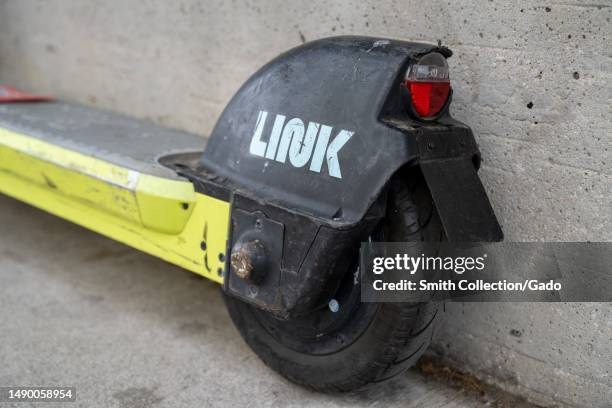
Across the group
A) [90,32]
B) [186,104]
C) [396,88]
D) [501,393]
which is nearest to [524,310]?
[501,393]

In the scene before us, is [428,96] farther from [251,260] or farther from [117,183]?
[117,183]

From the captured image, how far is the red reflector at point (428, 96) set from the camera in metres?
1.77

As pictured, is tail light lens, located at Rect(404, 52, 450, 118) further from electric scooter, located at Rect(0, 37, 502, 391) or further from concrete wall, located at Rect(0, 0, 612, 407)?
concrete wall, located at Rect(0, 0, 612, 407)

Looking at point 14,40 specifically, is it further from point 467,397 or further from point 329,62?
point 467,397

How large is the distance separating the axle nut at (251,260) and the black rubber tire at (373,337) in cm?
25

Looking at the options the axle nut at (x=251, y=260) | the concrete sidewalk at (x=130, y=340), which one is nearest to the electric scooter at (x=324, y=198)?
the axle nut at (x=251, y=260)

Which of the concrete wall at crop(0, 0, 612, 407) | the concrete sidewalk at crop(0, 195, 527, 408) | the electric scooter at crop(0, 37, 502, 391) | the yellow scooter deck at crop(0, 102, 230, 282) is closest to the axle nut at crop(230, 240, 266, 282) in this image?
the electric scooter at crop(0, 37, 502, 391)

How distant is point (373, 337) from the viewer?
1837 mm

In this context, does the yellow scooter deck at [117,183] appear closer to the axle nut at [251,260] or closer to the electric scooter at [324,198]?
the electric scooter at [324,198]

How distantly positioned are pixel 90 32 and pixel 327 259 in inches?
89.7

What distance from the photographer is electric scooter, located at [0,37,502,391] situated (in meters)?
1.74

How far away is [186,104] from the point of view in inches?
119

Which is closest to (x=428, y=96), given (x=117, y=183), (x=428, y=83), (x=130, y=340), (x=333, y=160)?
(x=428, y=83)

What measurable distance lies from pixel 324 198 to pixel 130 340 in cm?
94
